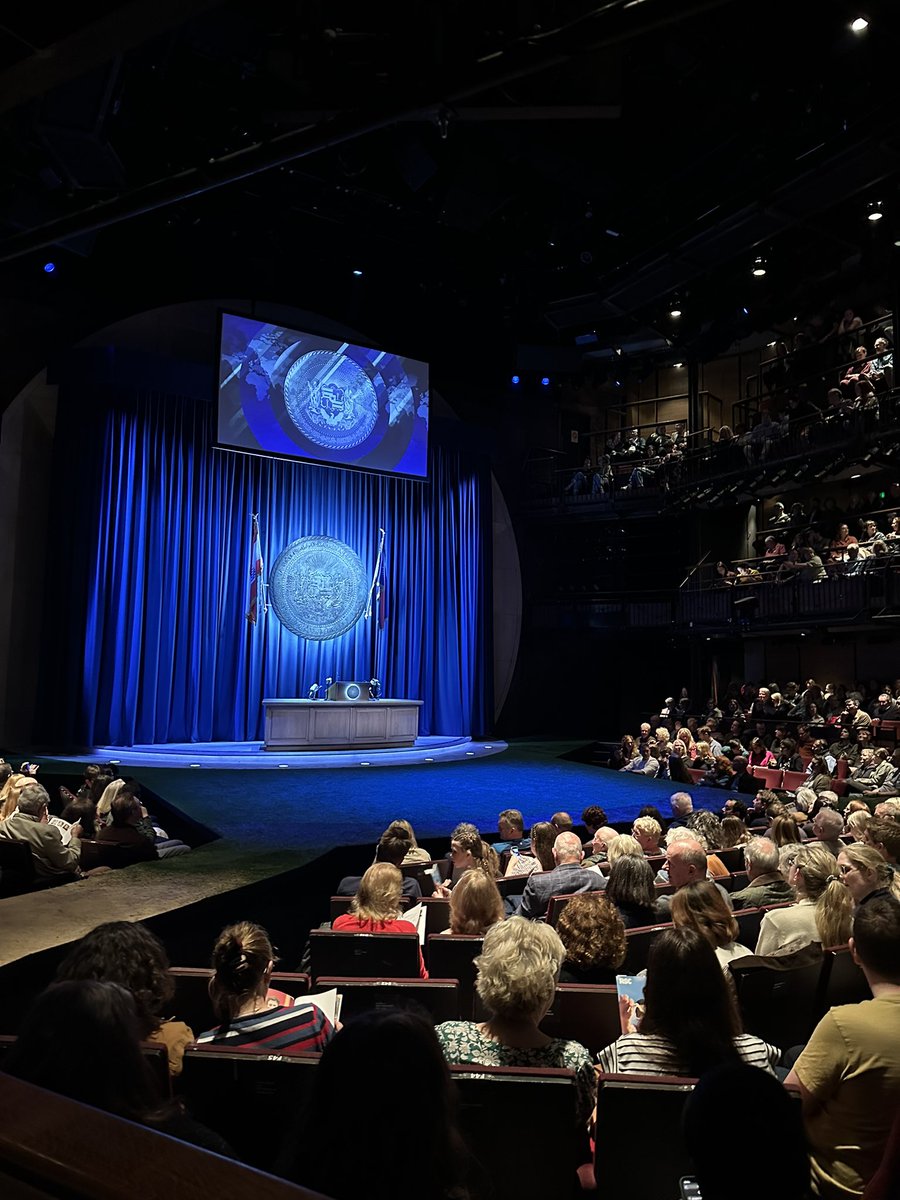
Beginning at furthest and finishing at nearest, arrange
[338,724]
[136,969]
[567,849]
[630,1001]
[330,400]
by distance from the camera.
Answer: [330,400] → [338,724] → [567,849] → [630,1001] → [136,969]

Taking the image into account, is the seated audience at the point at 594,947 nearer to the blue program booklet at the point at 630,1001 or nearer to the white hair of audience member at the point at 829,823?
the blue program booklet at the point at 630,1001

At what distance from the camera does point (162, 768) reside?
1021 cm

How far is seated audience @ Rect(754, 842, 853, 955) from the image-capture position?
2.92 m

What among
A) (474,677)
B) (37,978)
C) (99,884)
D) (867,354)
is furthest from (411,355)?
(37,978)

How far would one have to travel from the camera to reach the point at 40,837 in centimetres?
479

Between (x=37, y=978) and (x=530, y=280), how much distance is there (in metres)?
14.6

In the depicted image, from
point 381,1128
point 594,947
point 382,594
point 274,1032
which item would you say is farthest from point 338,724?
point 381,1128

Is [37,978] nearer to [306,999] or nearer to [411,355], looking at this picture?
[306,999]

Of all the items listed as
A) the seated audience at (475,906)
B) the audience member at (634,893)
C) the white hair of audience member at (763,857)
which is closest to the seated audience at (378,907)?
the seated audience at (475,906)

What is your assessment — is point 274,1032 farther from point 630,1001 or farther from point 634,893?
point 634,893

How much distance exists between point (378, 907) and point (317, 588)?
1178cm

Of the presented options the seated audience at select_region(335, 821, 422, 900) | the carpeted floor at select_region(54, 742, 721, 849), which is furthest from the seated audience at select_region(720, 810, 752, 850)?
the carpeted floor at select_region(54, 742, 721, 849)

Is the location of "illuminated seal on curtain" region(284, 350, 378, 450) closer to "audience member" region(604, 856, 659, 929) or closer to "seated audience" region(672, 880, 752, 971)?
"audience member" region(604, 856, 659, 929)

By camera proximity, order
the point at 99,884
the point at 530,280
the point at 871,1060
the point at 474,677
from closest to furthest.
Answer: the point at 871,1060
the point at 99,884
the point at 530,280
the point at 474,677
